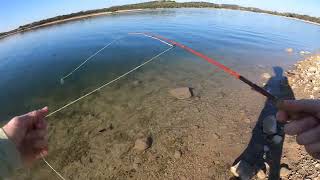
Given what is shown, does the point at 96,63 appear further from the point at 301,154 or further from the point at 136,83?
the point at 301,154

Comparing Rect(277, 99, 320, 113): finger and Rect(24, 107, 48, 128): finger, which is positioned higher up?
Rect(277, 99, 320, 113): finger

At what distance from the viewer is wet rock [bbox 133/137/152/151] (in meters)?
10.5

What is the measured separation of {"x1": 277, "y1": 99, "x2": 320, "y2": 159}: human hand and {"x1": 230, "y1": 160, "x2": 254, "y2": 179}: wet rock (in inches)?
273

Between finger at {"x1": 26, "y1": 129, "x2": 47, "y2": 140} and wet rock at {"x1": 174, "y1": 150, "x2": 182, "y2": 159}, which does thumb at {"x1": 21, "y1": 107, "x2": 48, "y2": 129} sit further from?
wet rock at {"x1": 174, "y1": 150, "x2": 182, "y2": 159}

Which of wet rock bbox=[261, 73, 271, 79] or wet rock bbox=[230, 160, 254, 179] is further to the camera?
wet rock bbox=[261, 73, 271, 79]

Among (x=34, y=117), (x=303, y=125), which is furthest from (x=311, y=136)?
(x=34, y=117)

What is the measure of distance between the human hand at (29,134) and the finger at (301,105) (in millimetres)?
2404

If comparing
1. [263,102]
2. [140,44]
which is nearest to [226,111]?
[263,102]

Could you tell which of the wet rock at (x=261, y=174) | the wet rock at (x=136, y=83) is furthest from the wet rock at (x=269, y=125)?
the wet rock at (x=136, y=83)

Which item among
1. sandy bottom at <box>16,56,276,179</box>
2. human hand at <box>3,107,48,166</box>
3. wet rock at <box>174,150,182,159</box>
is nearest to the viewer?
human hand at <box>3,107,48,166</box>

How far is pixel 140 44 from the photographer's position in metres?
28.3

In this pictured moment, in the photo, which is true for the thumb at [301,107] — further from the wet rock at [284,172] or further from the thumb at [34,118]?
the wet rock at [284,172]

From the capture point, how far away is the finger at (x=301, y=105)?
7.30 feet

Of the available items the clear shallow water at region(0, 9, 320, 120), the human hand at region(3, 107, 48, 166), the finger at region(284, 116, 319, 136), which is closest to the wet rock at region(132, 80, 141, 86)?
the clear shallow water at region(0, 9, 320, 120)
